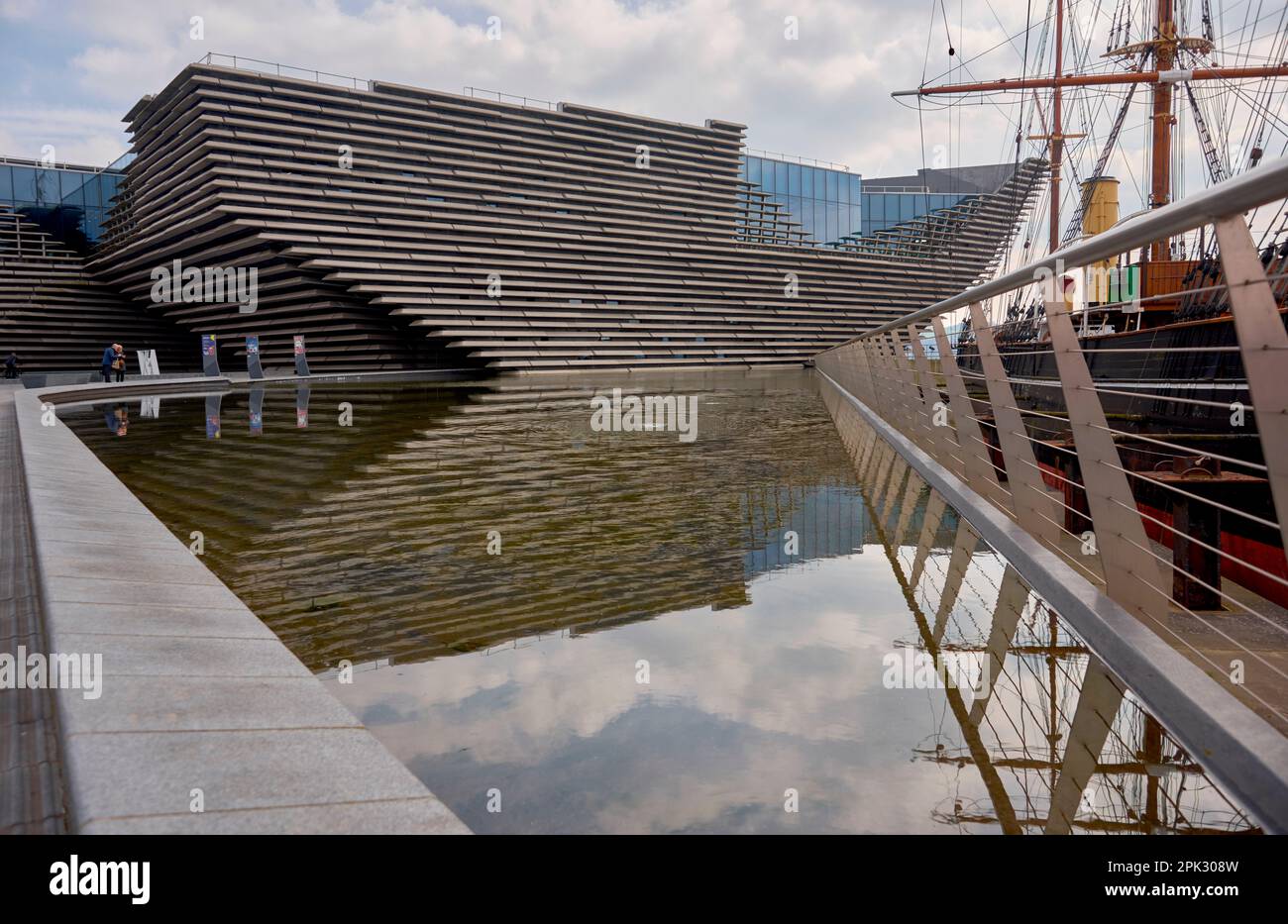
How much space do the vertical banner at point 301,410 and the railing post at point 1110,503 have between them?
Answer: 1134 cm

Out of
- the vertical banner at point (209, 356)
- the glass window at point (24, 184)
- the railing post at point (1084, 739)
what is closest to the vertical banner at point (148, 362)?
the vertical banner at point (209, 356)

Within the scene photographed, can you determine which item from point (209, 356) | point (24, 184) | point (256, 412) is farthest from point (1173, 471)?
point (24, 184)

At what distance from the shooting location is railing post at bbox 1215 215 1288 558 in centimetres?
200

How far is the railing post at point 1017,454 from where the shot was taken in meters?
4.49

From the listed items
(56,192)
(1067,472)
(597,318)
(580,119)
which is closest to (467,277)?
(597,318)

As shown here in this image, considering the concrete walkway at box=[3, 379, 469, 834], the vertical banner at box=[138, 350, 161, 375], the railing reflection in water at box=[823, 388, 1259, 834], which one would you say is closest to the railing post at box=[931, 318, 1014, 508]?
the railing reflection in water at box=[823, 388, 1259, 834]

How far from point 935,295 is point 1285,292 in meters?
54.8

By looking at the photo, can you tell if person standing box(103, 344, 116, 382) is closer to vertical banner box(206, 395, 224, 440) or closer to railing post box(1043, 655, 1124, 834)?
vertical banner box(206, 395, 224, 440)

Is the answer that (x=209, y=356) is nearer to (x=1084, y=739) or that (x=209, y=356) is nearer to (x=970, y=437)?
(x=970, y=437)

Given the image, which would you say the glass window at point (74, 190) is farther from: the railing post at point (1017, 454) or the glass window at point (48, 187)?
the railing post at point (1017, 454)

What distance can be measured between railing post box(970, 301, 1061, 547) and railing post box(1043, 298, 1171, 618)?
1.06 meters

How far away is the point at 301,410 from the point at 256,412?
780 mm

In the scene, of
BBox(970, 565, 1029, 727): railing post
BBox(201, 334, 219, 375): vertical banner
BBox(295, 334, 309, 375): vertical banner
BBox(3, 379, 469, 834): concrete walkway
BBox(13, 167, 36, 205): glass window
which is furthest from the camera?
BBox(13, 167, 36, 205): glass window

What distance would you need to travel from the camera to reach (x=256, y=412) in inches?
648
